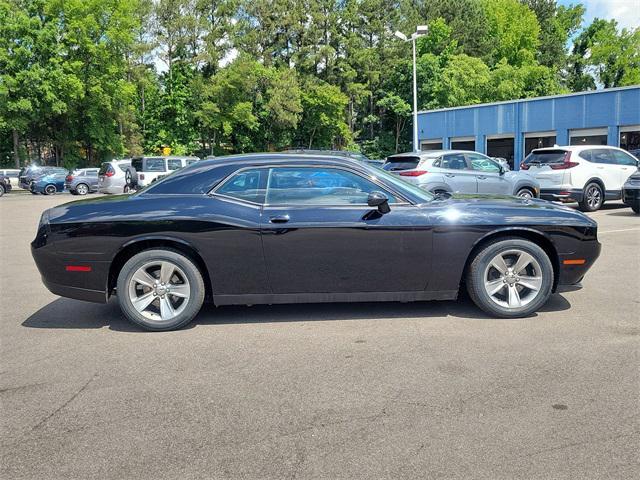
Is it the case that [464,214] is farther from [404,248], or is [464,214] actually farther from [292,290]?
[292,290]

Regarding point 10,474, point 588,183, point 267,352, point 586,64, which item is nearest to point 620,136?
point 588,183

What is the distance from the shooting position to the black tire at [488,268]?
5.24 metres

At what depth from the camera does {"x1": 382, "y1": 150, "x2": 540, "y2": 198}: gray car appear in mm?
12562

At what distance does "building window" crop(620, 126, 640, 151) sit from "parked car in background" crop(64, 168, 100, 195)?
2720 centimetres

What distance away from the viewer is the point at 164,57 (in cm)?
5241

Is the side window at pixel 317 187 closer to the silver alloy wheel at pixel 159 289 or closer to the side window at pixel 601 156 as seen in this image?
the silver alloy wheel at pixel 159 289

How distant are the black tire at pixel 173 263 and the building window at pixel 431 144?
36.9 metres

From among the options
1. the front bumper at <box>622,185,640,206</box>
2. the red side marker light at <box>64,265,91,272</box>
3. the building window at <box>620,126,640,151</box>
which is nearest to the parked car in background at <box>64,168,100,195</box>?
the front bumper at <box>622,185,640,206</box>

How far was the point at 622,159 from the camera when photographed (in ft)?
49.1

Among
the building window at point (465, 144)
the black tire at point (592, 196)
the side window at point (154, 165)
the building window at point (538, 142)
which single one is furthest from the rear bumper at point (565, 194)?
the building window at point (465, 144)

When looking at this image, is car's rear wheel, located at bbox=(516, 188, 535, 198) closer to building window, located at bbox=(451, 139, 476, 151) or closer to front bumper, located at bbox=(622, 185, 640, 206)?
front bumper, located at bbox=(622, 185, 640, 206)

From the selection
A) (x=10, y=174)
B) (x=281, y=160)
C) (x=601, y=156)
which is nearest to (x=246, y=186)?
(x=281, y=160)

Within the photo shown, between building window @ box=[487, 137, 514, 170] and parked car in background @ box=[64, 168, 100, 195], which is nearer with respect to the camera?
parked car in background @ box=[64, 168, 100, 195]

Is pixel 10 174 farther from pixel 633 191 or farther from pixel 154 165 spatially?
pixel 633 191
